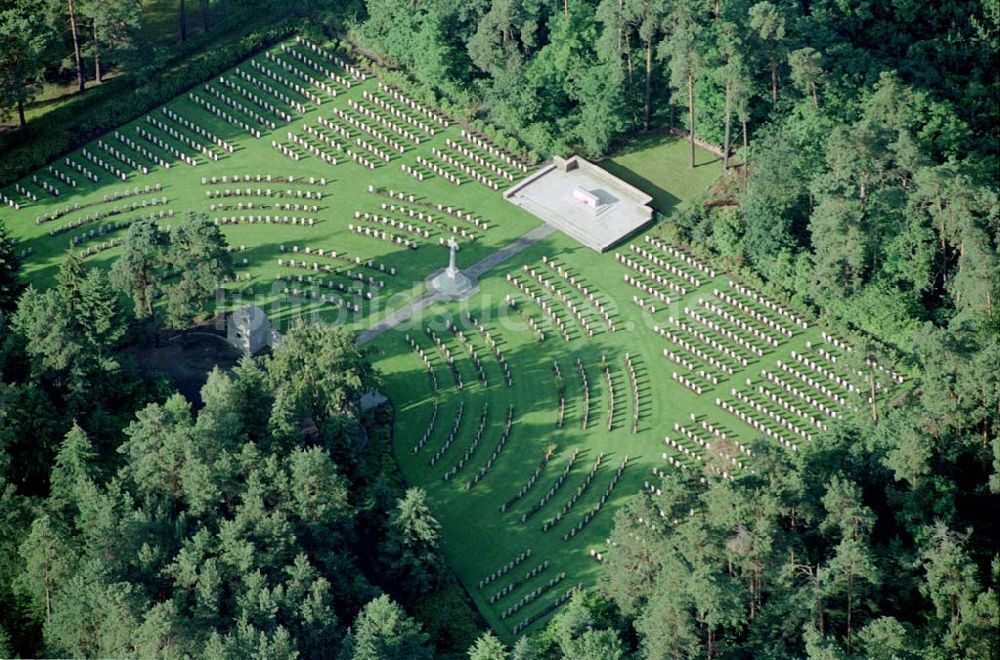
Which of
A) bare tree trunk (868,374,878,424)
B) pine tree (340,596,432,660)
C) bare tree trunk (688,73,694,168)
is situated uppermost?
bare tree trunk (688,73,694,168)

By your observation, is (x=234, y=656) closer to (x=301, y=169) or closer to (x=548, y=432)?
(x=548, y=432)

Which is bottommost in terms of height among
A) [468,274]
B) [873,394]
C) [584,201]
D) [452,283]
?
[873,394]

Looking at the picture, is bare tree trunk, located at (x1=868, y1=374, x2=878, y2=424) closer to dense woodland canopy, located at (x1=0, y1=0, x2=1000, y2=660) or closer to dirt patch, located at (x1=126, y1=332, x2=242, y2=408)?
dense woodland canopy, located at (x1=0, y1=0, x2=1000, y2=660)

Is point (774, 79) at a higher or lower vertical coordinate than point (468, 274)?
higher

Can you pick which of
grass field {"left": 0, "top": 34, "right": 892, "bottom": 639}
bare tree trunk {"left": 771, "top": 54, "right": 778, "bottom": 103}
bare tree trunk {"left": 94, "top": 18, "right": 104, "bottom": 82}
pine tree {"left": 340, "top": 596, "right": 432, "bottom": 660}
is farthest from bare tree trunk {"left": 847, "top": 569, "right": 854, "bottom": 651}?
bare tree trunk {"left": 94, "top": 18, "right": 104, "bottom": 82}

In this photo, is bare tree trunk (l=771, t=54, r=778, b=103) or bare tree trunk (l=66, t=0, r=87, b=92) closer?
bare tree trunk (l=771, t=54, r=778, b=103)

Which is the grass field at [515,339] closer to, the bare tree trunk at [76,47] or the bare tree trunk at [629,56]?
the bare tree trunk at [629,56]

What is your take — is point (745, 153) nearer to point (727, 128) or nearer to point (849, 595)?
point (727, 128)

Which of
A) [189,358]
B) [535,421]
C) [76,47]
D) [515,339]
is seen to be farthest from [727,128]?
[76,47]
